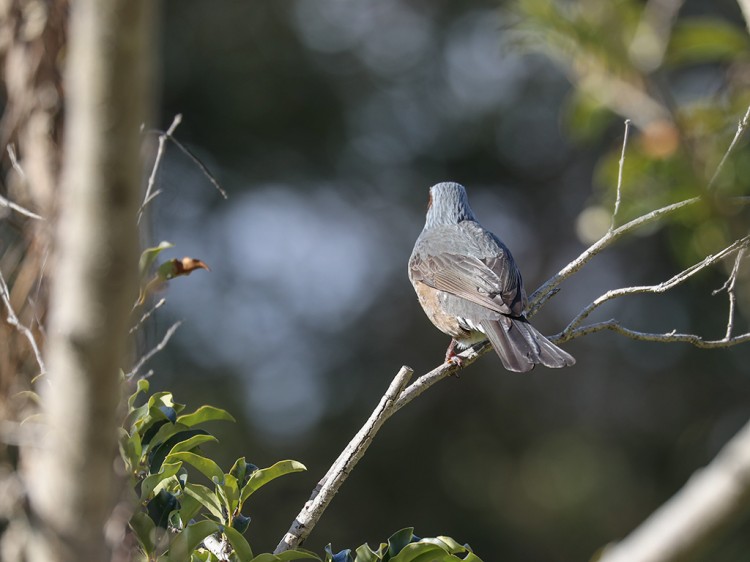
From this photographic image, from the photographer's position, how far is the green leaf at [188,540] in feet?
6.93

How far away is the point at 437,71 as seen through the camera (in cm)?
1155

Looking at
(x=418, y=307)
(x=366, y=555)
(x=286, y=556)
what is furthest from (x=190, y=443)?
(x=418, y=307)

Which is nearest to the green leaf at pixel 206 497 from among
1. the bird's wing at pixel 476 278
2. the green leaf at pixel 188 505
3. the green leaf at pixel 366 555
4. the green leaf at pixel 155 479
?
the green leaf at pixel 188 505

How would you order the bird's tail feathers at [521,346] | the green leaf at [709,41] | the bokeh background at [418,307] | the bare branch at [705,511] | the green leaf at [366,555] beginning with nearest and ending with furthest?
the bare branch at [705,511] → the green leaf at [366,555] → the green leaf at [709,41] → the bird's tail feathers at [521,346] → the bokeh background at [418,307]

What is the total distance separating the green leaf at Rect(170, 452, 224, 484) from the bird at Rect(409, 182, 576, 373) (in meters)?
1.55

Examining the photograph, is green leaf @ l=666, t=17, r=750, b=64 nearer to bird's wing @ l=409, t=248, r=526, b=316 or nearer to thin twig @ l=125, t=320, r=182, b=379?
bird's wing @ l=409, t=248, r=526, b=316

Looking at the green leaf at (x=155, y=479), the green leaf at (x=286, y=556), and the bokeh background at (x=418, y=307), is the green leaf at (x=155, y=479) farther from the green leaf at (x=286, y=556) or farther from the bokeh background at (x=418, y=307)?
the bokeh background at (x=418, y=307)

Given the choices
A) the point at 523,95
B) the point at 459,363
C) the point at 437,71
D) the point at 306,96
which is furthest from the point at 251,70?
the point at 459,363

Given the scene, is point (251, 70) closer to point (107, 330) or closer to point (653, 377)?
point (653, 377)

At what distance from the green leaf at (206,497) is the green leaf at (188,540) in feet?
0.73

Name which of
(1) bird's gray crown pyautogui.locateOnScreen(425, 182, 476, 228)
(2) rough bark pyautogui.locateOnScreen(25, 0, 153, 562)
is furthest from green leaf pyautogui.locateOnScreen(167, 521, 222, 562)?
(1) bird's gray crown pyautogui.locateOnScreen(425, 182, 476, 228)

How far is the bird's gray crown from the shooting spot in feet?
17.6

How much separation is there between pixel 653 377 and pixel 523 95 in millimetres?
3573

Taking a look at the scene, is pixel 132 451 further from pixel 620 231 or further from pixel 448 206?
pixel 448 206
